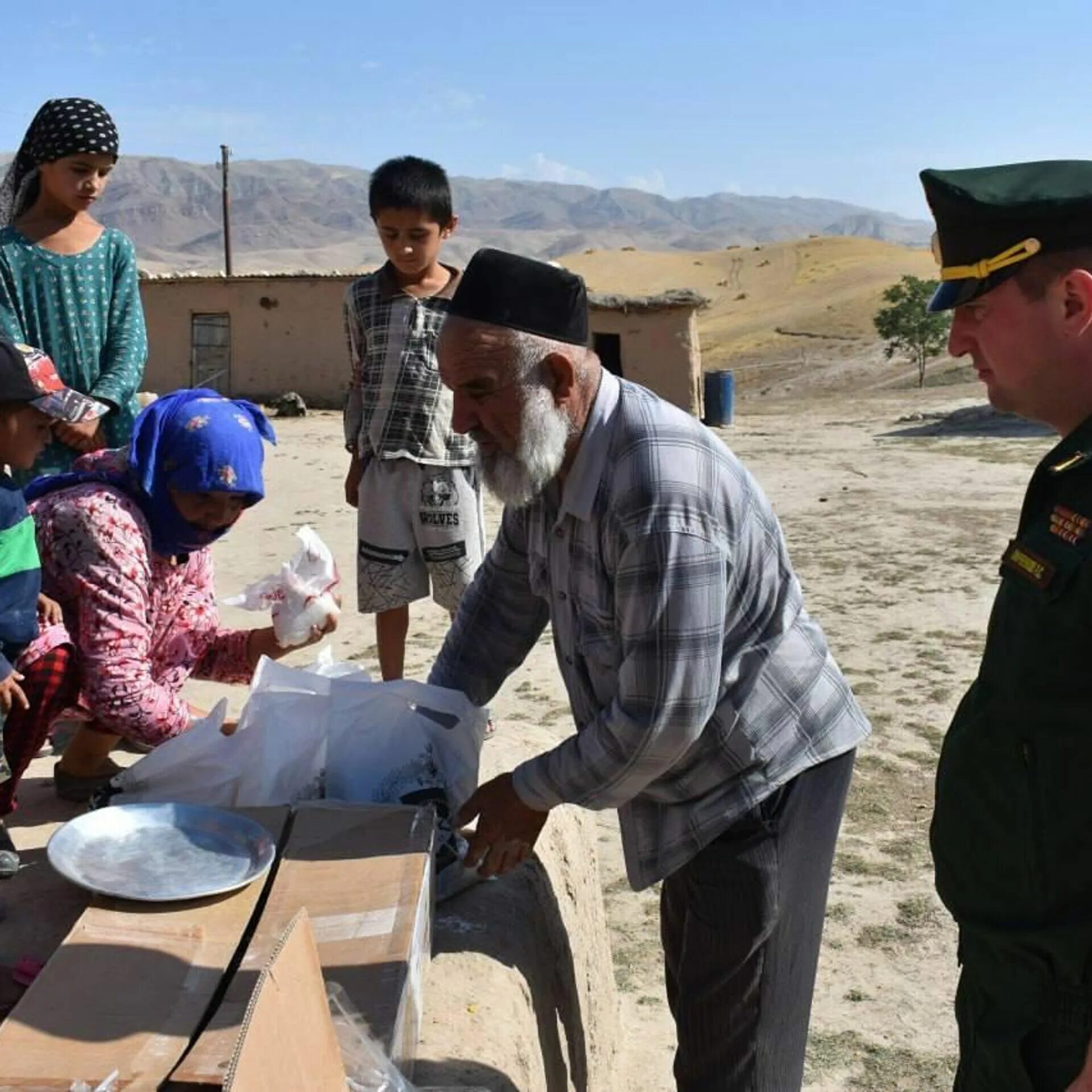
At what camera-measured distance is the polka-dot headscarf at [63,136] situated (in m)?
3.86

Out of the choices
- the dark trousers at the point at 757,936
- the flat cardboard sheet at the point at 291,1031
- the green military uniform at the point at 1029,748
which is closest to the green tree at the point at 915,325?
the dark trousers at the point at 757,936

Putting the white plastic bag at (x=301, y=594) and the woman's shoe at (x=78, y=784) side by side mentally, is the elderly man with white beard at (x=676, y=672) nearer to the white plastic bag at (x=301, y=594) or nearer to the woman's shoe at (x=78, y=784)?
the white plastic bag at (x=301, y=594)

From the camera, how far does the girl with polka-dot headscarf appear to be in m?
3.88

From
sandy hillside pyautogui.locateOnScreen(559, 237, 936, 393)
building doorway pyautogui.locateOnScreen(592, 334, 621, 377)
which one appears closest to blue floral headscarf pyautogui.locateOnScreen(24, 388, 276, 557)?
building doorway pyautogui.locateOnScreen(592, 334, 621, 377)

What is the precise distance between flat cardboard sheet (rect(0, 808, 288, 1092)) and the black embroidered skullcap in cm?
108

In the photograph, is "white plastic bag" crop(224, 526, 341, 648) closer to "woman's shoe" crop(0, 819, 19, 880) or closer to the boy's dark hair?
"woman's shoe" crop(0, 819, 19, 880)

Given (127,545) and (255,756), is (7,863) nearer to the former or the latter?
(255,756)

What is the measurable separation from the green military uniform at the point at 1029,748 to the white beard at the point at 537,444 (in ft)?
2.28

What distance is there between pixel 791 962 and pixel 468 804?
2.18ft

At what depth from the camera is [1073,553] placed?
60.2 inches

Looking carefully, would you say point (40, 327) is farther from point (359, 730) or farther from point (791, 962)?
point (791, 962)

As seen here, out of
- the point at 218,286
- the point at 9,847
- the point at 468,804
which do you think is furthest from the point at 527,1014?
the point at 218,286

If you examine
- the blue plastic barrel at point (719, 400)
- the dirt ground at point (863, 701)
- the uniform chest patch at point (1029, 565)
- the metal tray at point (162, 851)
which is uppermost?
the uniform chest patch at point (1029, 565)

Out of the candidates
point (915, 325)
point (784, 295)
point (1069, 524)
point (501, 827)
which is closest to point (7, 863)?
point (501, 827)
